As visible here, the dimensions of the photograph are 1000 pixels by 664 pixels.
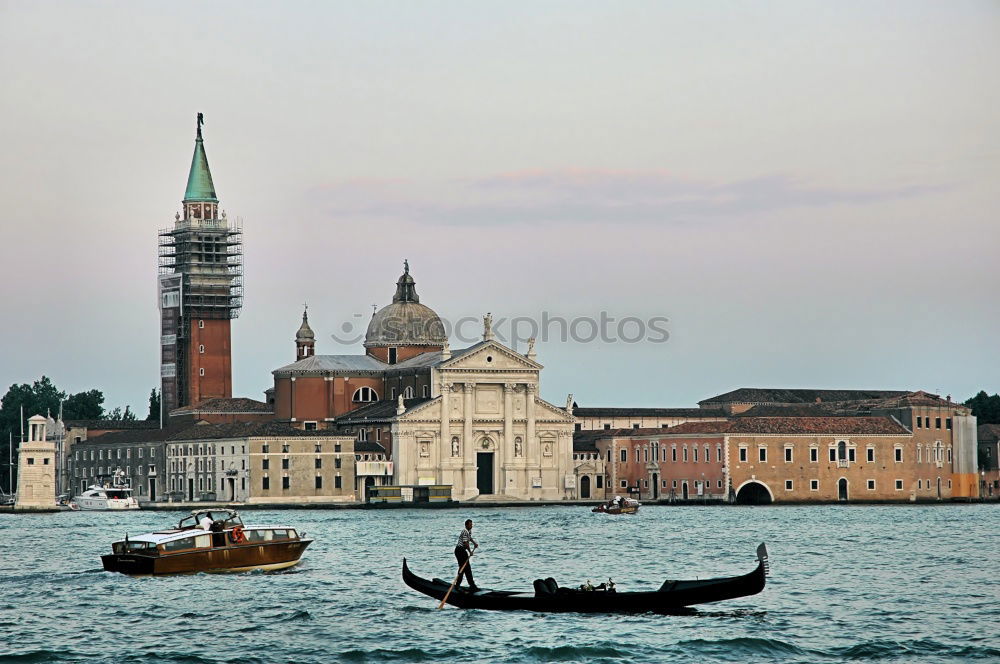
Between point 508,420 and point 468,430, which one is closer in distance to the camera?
point 468,430

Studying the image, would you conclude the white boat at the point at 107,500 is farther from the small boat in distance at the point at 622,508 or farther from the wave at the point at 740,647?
the wave at the point at 740,647

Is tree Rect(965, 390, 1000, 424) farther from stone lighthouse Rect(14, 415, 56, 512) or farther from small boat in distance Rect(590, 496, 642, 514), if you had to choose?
stone lighthouse Rect(14, 415, 56, 512)

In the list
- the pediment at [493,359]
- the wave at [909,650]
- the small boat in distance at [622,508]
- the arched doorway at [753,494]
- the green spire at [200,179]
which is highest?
the green spire at [200,179]

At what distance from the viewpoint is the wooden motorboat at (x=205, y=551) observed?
1702 inches

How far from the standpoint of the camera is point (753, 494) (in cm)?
10175

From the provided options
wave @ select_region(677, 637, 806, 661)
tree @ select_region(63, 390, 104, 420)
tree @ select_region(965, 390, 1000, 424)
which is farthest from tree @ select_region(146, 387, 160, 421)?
wave @ select_region(677, 637, 806, 661)

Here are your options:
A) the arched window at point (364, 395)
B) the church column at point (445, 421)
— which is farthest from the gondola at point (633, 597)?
the arched window at point (364, 395)

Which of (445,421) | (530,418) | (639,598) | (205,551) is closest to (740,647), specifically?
(639,598)

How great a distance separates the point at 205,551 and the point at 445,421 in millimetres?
61547

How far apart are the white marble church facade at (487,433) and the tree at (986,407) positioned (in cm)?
3803

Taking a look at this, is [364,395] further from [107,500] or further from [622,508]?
[622,508]

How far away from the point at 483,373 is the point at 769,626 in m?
73.1

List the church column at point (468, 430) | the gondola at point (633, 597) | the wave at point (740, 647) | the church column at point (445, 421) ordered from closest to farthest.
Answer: the wave at point (740, 647) → the gondola at point (633, 597) → the church column at point (445, 421) → the church column at point (468, 430)

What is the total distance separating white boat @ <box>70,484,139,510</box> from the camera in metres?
Result: 98.1
